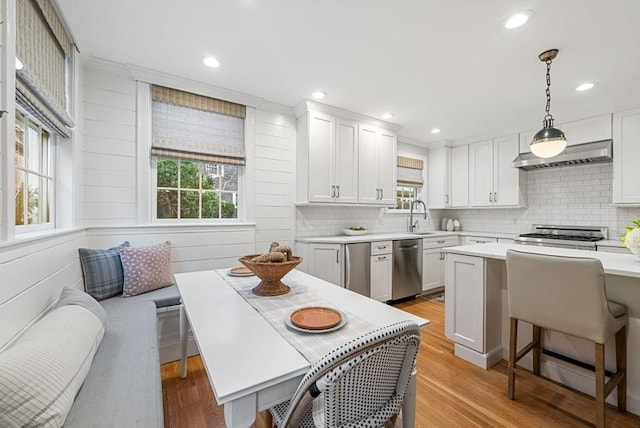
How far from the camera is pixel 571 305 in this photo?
5.11 feet

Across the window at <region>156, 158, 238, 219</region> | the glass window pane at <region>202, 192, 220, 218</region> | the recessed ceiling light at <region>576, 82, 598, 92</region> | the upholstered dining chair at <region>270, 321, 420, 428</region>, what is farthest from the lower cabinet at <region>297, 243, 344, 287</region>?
the recessed ceiling light at <region>576, 82, 598, 92</region>

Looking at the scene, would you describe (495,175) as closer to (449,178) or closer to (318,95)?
(449,178)

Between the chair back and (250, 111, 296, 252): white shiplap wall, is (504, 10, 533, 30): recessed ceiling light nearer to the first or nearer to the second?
the chair back

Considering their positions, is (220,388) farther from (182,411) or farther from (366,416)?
(182,411)

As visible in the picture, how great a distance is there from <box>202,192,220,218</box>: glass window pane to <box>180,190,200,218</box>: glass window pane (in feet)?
0.20

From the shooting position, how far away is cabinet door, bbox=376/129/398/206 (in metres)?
3.94

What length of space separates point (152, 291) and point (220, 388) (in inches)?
72.9

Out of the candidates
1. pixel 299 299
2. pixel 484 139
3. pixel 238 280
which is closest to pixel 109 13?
pixel 238 280

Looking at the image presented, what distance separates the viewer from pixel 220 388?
2.38 ft

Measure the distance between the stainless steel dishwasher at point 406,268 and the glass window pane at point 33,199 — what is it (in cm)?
344

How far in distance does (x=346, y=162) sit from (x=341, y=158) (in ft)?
0.31

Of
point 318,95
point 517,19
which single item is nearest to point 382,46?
point 517,19

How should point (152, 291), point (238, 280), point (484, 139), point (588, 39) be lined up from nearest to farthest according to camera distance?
1. point (238, 280)
2. point (588, 39)
3. point (152, 291)
4. point (484, 139)

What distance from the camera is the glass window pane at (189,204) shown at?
9.28ft
